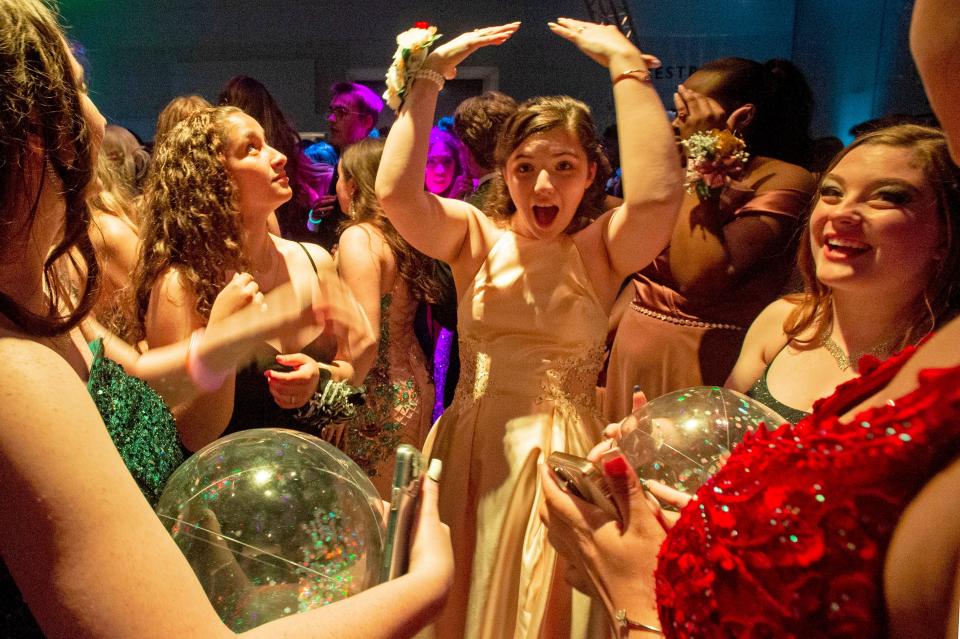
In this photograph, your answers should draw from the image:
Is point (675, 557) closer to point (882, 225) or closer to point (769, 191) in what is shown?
point (882, 225)

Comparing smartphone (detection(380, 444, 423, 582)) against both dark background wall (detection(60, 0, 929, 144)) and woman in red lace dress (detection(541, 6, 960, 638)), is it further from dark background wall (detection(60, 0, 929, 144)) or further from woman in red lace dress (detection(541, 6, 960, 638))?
dark background wall (detection(60, 0, 929, 144))

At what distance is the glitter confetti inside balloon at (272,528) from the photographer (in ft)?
3.11

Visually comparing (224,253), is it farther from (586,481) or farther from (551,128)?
(586,481)

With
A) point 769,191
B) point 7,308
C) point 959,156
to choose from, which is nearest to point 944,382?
point 959,156

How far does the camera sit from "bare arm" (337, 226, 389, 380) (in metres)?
2.78

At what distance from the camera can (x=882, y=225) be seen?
5.13ft

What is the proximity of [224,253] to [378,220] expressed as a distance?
885mm

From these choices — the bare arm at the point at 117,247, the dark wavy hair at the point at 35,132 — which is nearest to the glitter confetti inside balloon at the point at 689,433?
the dark wavy hair at the point at 35,132

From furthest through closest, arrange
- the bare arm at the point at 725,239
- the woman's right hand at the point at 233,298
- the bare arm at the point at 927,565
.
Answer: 1. the bare arm at the point at 725,239
2. the woman's right hand at the point at 233,298
3. the bare arm at the point at 927,565

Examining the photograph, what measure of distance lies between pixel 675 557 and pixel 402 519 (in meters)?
0.32

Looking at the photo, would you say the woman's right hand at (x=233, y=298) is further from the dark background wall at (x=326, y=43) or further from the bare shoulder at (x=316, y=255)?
the dark background wall at (x=326, y=43)

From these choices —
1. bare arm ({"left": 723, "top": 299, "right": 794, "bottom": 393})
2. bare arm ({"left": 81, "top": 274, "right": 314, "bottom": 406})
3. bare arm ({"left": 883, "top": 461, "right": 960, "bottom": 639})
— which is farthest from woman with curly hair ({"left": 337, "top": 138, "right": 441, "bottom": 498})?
bare arm ({"left": 883, "top": 461, "right": 960, "bottom": 639})

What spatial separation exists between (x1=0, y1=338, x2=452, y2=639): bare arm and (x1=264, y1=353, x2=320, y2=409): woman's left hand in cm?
132

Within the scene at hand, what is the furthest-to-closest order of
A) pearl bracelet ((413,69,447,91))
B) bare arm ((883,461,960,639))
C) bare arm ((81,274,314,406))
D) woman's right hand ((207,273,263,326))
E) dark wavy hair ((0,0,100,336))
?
1. pearl bracelet ((413,69,447,91))
2. woman's right hand ((207,273,263,326))
3. bare arm ((81,274,314,406))
4. dark wavy hair ((0,0,100,336))
5. bare arm ((883,461,960,639))
